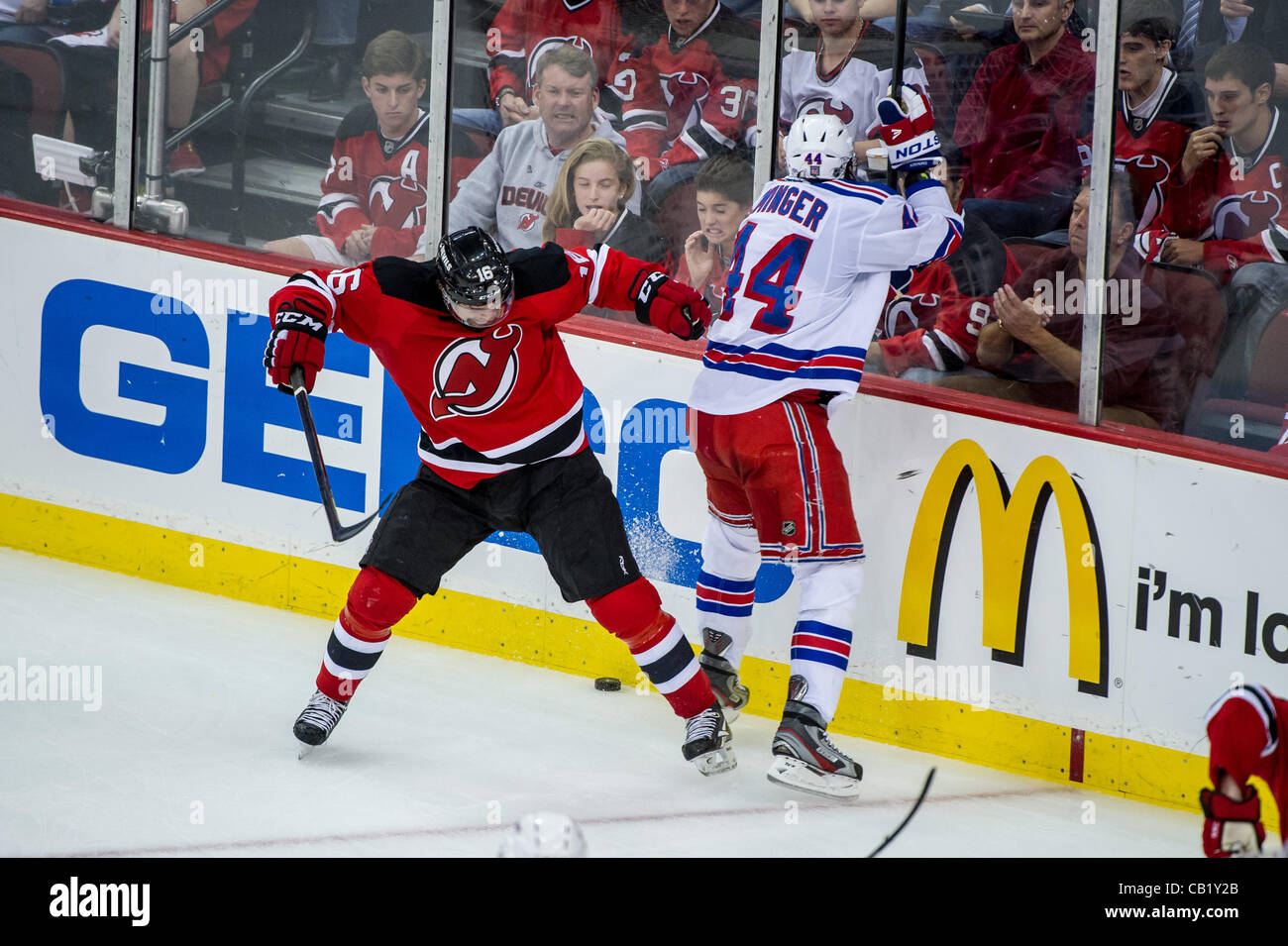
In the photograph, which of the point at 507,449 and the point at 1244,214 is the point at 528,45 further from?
the point at 1244,214

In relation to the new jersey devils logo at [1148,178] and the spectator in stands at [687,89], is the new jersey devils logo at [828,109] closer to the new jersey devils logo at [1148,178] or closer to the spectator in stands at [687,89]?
the spectator in stands at [687,89]

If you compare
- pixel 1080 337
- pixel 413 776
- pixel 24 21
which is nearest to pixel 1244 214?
pixel 1080 337

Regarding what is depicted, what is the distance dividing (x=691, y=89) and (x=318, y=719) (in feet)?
6.46

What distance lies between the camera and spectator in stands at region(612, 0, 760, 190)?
4633mm

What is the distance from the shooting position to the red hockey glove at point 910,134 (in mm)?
4047

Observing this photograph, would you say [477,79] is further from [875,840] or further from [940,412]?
[875,840]

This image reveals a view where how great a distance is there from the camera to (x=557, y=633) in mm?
4902

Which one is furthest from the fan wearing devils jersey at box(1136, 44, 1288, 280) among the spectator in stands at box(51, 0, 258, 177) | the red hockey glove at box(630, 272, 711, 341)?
the spectator in stands at box(51, 0, 258, 177)

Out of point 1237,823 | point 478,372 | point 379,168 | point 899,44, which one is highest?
point 899,44

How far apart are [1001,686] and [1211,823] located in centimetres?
154

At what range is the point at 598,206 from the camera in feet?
16.2

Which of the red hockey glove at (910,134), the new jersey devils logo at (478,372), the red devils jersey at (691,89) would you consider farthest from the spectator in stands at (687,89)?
the new jersey devils logo at (478,372)

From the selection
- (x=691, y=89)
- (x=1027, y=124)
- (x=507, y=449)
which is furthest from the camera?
(x=691, y=89)
